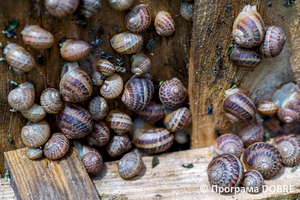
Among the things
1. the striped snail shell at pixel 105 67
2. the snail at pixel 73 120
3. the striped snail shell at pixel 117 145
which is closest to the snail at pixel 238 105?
the striped snail shell at pixel 117 145

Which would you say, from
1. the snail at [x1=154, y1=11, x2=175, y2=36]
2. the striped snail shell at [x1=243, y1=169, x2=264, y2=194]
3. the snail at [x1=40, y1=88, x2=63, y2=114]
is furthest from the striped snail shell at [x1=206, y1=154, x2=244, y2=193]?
the snail at [x1=40, y1=88, x2=63, y2=114]

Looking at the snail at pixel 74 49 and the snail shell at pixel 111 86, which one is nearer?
the snail at pixel 74 49

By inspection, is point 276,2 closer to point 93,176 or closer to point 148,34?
point 148,34

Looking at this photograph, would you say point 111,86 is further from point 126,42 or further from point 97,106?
point 126,42

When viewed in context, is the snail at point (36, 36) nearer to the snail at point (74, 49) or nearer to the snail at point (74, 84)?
the snail at point (74, 49)

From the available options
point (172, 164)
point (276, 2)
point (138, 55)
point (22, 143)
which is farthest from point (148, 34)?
point (22, 143)

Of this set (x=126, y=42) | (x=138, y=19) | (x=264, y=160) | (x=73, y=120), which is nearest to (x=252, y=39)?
(x=138, y=19)

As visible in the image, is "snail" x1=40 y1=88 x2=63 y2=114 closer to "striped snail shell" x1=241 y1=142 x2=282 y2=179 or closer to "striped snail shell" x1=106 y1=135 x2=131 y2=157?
"striped snail shell" x1=106 y1=135 x2=131 y2=157
